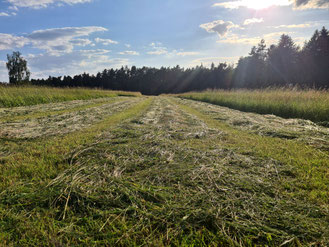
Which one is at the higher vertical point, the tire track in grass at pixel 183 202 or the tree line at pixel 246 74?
the tree line at pixel 246 74

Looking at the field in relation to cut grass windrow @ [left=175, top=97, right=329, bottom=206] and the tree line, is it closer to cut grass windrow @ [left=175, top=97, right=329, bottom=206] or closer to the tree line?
cut grass windrow @ [left=175, top=97, right=329, bottom=206]

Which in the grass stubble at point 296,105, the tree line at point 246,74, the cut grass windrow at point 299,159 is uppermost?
the tree line at point 246,74

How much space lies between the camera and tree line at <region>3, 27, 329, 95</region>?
38.3m

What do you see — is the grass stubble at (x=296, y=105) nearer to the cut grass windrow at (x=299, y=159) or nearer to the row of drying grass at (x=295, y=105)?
the row of drying grass at (x=295, y=105)

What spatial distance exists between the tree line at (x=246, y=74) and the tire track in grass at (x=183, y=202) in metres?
11.2

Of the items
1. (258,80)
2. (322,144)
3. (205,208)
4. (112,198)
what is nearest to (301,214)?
(205,208)

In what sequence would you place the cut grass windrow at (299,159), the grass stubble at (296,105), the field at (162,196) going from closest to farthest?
the field at (162,196) < the cut grass windrow at (299,159) < the grass stubble at (296,105)

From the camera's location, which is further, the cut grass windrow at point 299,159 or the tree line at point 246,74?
the tree line at point 246,74

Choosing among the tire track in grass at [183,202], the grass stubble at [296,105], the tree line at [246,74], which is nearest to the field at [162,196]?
the tire track in grass at [183,202]

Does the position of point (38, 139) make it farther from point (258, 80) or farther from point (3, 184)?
point (258, 80)

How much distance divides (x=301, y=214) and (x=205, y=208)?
2.69ft

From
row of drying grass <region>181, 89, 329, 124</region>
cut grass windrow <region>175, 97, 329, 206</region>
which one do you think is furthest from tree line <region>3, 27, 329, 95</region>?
cut grass windrow <region>175, 97, 329, 206</region>

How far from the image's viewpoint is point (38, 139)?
3688mm

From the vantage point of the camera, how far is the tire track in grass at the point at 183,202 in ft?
4.19
